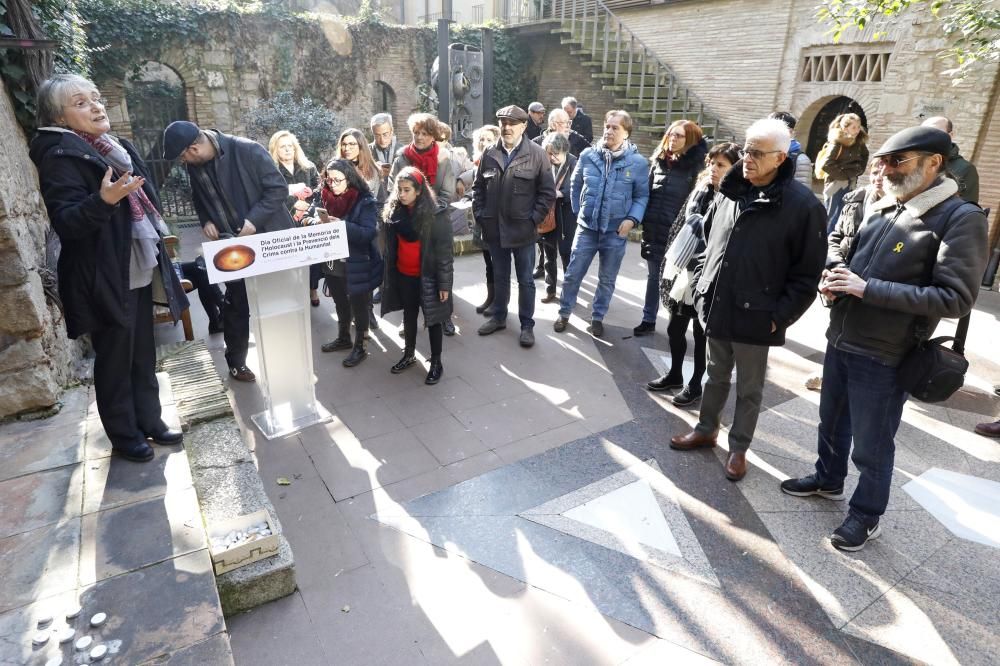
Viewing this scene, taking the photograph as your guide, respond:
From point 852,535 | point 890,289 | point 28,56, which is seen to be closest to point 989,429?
point 852,535

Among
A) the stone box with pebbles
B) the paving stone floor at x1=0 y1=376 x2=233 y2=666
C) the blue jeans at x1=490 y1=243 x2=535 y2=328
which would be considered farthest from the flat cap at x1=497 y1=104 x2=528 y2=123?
the stone box with pebbles

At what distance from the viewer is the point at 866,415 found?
2729mm

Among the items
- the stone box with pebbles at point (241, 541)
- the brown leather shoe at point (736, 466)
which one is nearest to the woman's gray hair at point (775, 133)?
the brown leather shoe at point (736, 466)

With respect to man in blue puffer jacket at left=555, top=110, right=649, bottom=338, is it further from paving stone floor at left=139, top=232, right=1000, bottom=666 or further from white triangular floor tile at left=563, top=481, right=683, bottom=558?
white triangular floor tile at left=563, top=481, right=683, bottom=558

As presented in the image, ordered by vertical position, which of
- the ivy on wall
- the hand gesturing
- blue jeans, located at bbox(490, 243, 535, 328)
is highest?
the ivy on wall

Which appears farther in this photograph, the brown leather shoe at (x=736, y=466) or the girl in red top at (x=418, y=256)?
the girl in red top at (x=418, y=256)

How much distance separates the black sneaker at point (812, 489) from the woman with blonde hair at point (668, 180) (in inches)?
90.5

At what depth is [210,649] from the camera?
203 centimetres

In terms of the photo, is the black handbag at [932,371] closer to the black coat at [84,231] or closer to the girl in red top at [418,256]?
the girl in red top at [418,256]

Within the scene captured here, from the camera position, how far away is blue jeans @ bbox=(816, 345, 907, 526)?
2.69 metres

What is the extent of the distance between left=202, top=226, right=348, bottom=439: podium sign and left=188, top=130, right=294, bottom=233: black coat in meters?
0.64

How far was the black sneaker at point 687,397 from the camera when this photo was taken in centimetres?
429

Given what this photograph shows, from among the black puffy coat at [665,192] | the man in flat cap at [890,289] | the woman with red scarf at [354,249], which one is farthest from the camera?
the black puffy coat at [665,192]

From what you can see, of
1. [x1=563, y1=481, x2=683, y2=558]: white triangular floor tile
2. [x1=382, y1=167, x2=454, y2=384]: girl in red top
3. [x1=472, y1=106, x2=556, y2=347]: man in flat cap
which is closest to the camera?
[x1=563, y1=481, x2=683, y2=558]: white triangular floor tile
